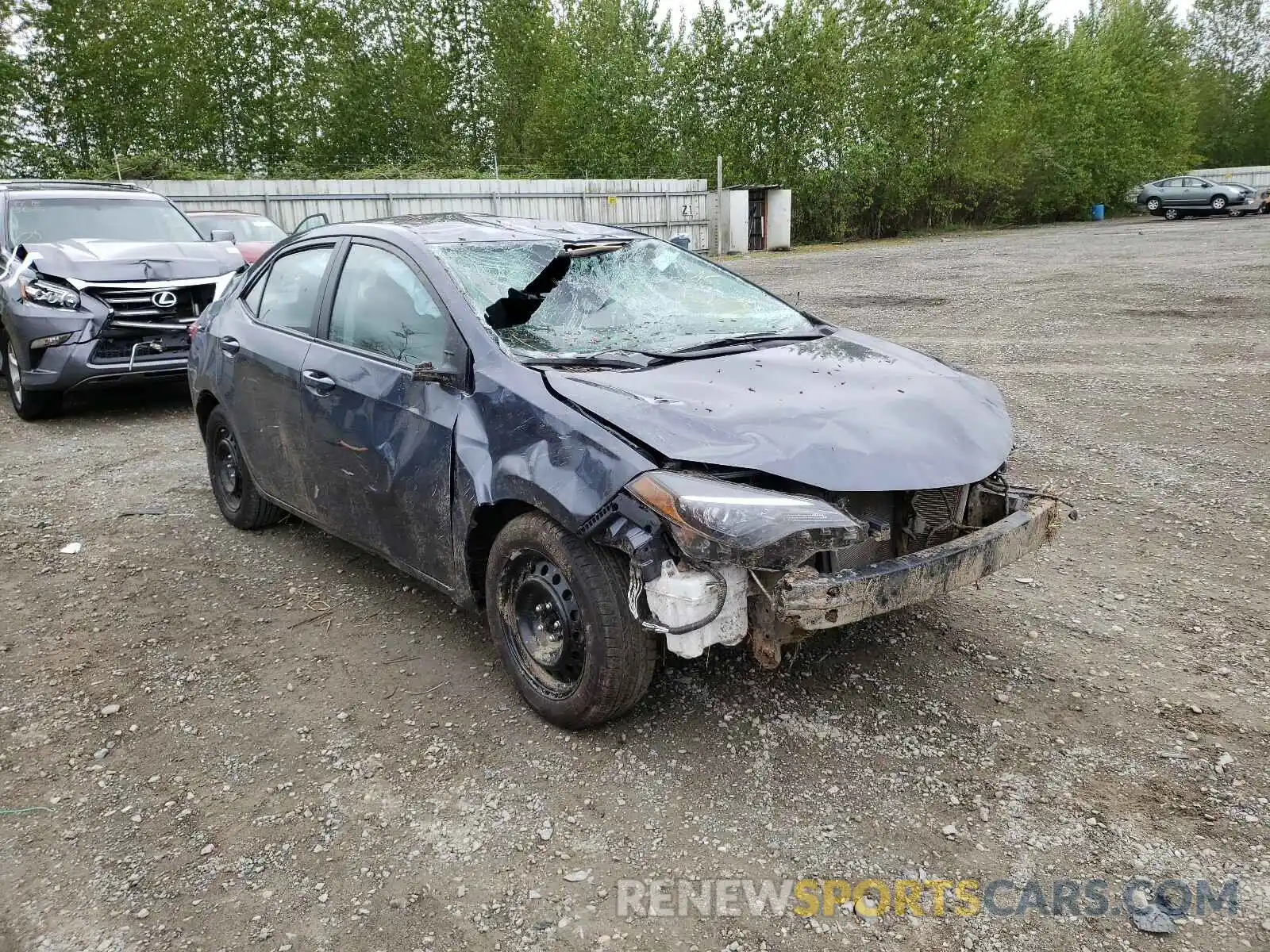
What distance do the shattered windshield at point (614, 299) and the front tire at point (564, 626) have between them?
75cm

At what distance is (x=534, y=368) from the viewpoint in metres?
3.01

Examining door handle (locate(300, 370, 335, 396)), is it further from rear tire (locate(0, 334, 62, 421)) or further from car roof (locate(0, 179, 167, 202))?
car roof (locate(0, 179, 167, 202))

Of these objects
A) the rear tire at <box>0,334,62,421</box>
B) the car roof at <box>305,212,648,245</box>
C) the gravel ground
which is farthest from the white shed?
the car roof at <box>305,212,648,245</box>

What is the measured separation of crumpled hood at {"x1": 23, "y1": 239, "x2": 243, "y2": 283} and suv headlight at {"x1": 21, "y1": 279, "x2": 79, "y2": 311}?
102mm

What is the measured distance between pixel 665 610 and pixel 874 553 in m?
0.84

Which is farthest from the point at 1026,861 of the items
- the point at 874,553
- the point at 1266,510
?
the point at 1266,510

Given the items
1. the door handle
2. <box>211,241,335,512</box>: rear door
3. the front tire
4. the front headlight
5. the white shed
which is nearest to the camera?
the front headlight

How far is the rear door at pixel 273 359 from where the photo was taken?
4.02 m

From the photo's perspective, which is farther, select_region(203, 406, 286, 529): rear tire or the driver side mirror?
the driver side mirror

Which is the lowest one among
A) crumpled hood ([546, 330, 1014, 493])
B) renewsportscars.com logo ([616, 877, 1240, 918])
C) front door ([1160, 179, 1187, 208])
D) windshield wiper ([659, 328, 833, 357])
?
renewsportscars.com logo ([616, 877, 1240, 918])

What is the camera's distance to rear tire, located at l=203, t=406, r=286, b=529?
187 inches

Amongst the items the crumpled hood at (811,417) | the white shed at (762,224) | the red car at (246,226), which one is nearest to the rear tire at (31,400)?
the red car at (246,226)

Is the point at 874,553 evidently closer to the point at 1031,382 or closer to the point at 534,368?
the point at 534,368

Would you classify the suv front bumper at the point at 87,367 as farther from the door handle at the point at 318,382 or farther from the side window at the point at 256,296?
the door handle at the point at 318,382
